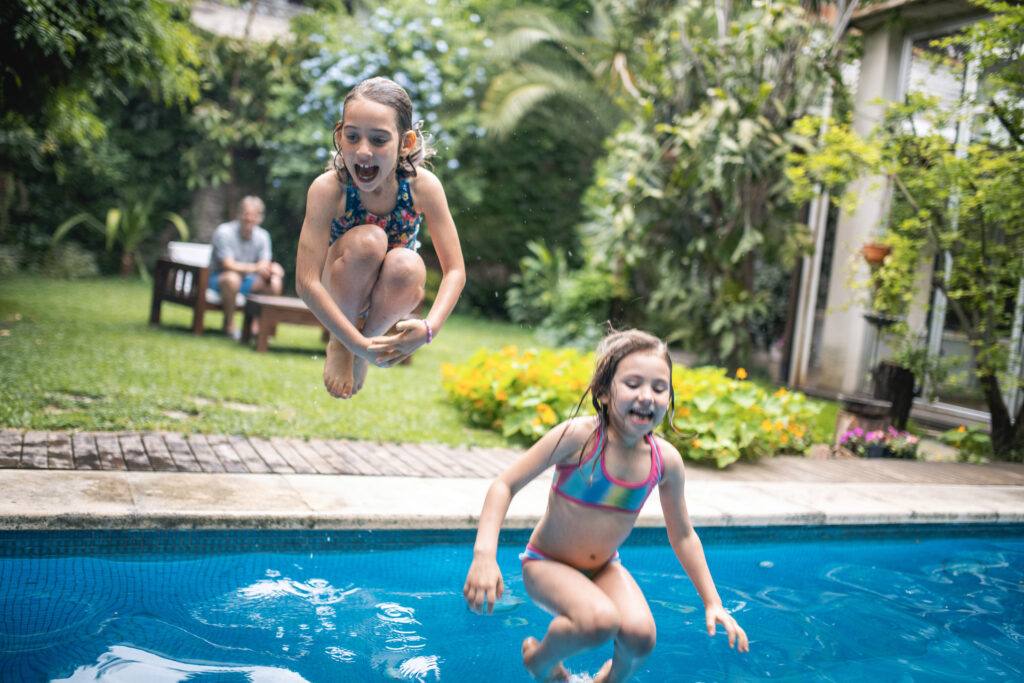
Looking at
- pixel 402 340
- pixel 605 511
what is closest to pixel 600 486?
pixel 605 511

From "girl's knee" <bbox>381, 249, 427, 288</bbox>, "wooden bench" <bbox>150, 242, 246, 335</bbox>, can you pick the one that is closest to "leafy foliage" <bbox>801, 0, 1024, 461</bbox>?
"girl's knee" <bbox>381, 249, 427, 288</bbox>

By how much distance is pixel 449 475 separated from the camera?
16.7 ft

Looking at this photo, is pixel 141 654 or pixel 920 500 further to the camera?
pixel 920 500

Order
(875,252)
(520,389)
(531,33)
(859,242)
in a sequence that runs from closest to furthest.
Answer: (520,389)
(875,252)
(859,242)
(531,33)

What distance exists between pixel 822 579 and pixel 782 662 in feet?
3.75

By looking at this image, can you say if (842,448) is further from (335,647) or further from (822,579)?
(335,647)

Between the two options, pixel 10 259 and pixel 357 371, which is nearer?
pixel 357 371

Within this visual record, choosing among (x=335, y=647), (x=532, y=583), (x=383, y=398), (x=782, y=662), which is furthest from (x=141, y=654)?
(x=383, y=398)

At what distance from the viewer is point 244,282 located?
31.3 feet

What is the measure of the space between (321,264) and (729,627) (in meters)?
1.71

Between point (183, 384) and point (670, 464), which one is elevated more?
point (670, 464)

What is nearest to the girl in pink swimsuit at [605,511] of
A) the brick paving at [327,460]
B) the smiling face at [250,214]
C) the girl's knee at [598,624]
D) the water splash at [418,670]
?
the girl's knee at [598,624]

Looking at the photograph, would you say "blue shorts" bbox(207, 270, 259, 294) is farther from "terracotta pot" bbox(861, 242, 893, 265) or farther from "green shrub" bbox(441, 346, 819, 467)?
"terracotta pot" bbox(861, 242, 893, 265)

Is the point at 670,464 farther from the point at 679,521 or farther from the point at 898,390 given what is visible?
the point at 898,390
